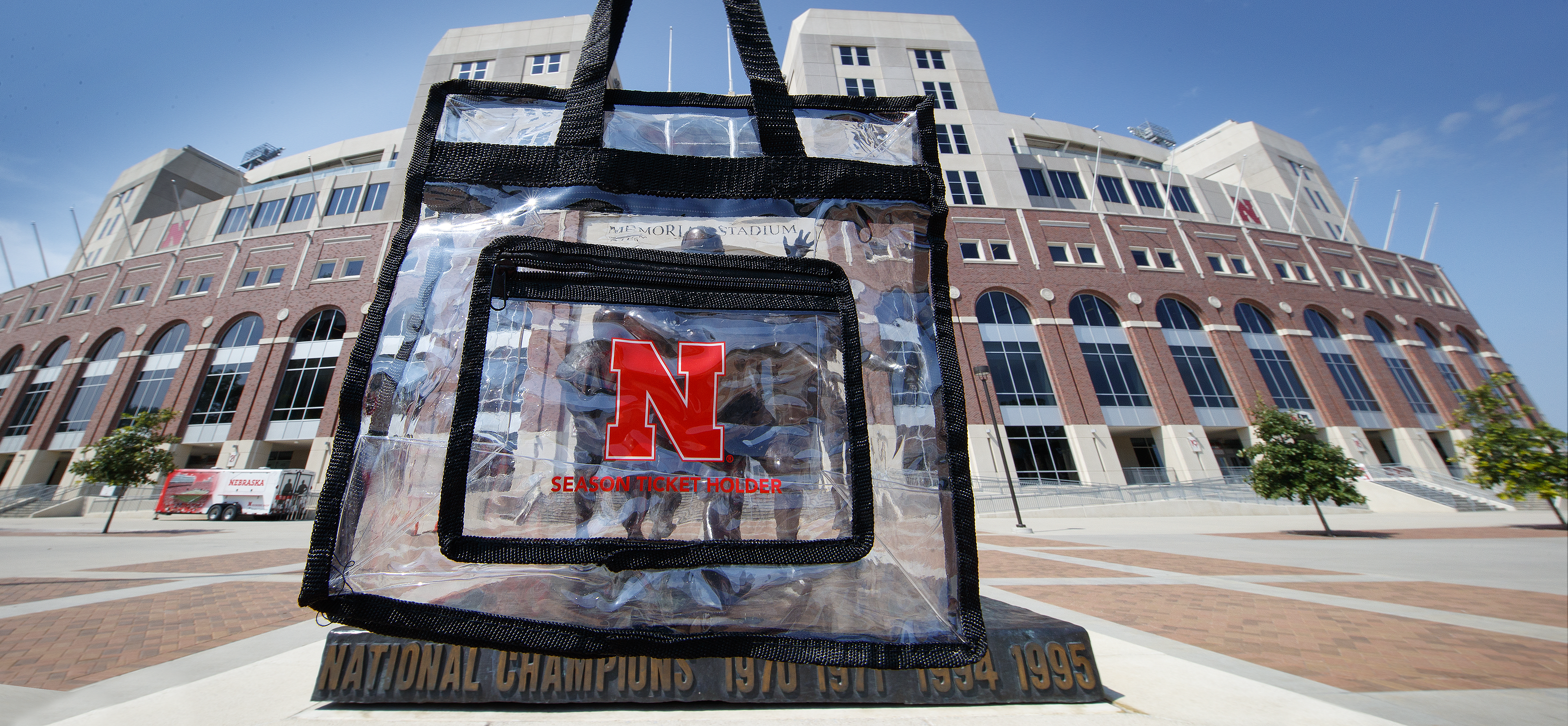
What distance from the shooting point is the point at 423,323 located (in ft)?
4.75

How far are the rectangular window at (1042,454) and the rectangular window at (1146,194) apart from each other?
68.6 ft

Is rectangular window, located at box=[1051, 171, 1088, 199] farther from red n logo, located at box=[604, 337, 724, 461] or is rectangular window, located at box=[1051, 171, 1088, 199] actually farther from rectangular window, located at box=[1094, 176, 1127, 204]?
red n logo, located at box=[604, 337, 724, 461]

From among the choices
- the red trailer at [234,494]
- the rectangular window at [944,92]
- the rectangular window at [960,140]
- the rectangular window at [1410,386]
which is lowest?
the red trailer at [234,494]

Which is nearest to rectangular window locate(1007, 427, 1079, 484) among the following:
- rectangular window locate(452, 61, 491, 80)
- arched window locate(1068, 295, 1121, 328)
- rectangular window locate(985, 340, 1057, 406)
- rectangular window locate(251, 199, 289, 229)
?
rectangular window locate(985, 340, 1057, 406)

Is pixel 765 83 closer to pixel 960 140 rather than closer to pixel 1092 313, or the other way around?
pixel 1092 313

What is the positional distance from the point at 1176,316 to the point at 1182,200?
1374 centimetres

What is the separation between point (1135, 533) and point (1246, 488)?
15061 millimetres

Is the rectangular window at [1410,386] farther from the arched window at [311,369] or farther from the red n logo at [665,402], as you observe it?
the arched window at [311,369]

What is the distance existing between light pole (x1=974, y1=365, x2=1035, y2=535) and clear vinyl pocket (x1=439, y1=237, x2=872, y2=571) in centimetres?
1830

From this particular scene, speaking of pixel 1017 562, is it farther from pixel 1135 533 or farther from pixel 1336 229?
pixel 1336 229

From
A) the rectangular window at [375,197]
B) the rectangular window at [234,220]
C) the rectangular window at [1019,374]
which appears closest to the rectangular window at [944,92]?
the rectangular window at [1019,374]

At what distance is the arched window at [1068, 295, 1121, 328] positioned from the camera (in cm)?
3039

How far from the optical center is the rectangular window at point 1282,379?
98.6 feet

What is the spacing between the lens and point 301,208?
3653 cm
